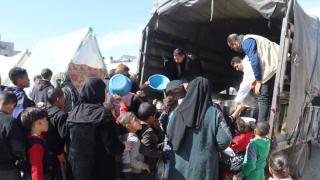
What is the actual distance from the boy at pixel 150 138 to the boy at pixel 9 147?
3.61 ft

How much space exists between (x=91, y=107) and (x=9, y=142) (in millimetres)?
707

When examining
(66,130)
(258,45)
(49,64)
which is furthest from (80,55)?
(66,130)

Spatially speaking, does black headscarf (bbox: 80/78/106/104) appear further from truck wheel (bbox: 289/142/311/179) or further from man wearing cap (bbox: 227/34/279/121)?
truck wheel (bbox: 289/142/311/179)

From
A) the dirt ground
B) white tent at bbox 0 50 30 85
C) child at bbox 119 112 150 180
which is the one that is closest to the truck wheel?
the dirt ground

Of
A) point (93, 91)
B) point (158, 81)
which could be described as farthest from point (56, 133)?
point (158, 81)

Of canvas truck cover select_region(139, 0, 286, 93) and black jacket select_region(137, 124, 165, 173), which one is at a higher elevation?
canvas truck cover select_region(139, 0, 286, 93)

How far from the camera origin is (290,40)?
520 cm

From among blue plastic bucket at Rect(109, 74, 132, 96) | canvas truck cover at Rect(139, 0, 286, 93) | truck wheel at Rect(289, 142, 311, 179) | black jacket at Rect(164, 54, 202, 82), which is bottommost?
truck wheel at Rect(289, 142, 311, 179)

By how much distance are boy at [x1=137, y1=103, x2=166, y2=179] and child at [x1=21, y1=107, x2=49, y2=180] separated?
2.93ft

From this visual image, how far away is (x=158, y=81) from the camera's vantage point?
21.8ft

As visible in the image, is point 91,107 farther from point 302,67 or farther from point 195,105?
point 302,67

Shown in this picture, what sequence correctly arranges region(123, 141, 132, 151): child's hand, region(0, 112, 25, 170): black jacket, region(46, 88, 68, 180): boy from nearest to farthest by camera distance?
region(0, 112, 25, 170): black jacket < region(46, 88, 68, 180): boy < region(123, 141, 132, 151): child's hand

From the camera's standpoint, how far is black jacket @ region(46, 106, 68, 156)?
3.88m

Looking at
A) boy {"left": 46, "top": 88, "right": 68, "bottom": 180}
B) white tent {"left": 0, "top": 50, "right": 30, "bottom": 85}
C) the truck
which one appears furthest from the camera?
white tent {"left": 0, "top": 50, "right": 30, "bottom": 85}
